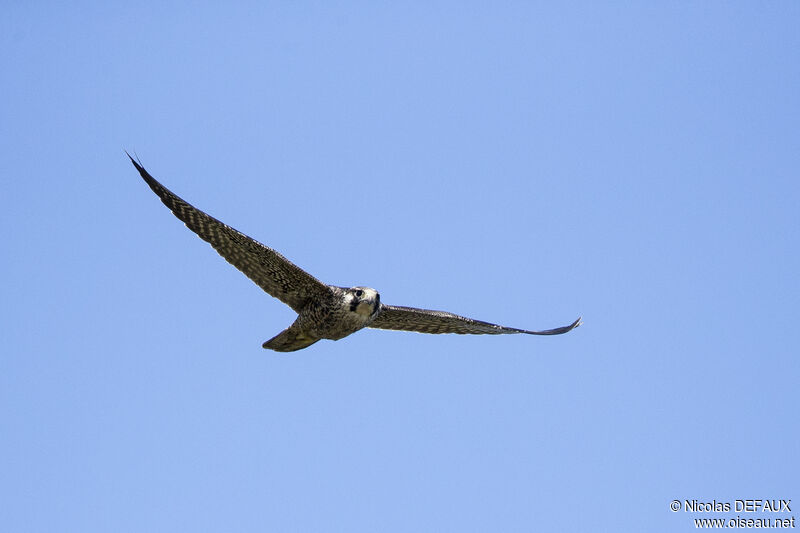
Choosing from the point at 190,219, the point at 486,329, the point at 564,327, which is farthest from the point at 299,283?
the point at 564,327

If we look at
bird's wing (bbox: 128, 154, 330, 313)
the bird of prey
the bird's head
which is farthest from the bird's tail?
the bird's head

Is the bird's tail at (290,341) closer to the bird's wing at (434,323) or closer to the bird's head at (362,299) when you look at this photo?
the bird's head at (362,299)

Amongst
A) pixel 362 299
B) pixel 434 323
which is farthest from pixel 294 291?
pixel 434 323

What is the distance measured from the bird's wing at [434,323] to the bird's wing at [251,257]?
154 cm

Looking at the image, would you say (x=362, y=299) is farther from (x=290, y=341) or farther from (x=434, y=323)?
(x=434, y=323)

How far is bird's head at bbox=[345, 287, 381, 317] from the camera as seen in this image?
56.3 feet

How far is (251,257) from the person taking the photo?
690 inches

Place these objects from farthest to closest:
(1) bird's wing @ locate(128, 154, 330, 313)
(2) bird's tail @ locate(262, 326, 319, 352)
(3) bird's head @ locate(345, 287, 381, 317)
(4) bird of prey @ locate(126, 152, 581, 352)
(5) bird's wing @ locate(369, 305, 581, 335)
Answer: (5) bird's wing @ locate(369, 305, 581, 335) → (2) bird's tail @ locate(262, 326, 319, 352) → (3) bird's head @ locate(345, 287, 381, 317) → (4) bird of prey @ locate(126, 152, 581, 352) → (1) bird's wing @ locate(128, 154, 330, 313)

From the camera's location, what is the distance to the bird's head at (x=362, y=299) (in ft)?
56.3

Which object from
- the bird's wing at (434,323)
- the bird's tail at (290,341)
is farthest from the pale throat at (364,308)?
the bird's tail at (290,341)

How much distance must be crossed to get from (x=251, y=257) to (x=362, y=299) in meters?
2.11

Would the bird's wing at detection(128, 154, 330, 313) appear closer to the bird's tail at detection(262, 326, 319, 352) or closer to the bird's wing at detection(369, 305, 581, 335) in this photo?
the bird's tail at detection(262, 326, 319, 352)

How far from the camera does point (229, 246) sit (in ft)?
57.3

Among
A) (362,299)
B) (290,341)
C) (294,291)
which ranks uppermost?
(294,291)
